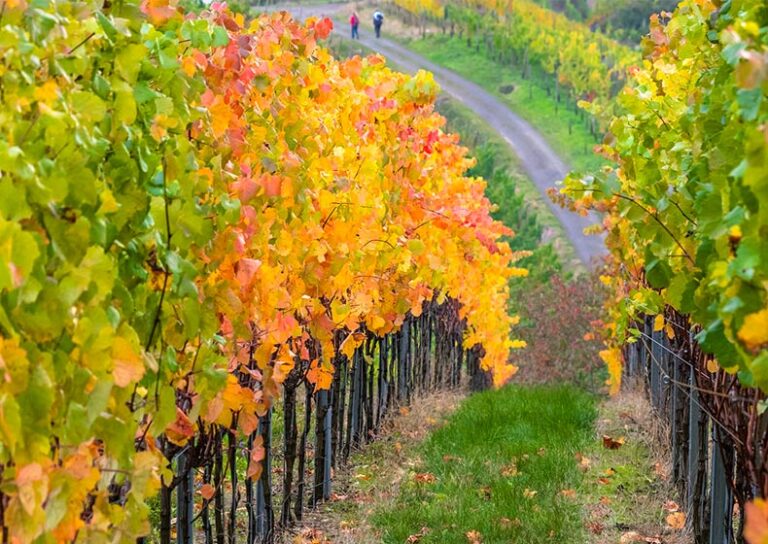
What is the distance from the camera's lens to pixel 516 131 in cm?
4216

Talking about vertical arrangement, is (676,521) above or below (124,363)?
below

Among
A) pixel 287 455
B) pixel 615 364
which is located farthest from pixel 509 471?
pixel 615 364

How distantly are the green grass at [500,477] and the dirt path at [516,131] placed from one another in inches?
773

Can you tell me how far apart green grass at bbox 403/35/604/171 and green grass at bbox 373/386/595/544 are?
89.2 feet

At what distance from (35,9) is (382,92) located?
19.4 feet

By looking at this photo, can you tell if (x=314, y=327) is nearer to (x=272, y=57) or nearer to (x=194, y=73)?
(x=272, y=57)

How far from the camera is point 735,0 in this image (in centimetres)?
333

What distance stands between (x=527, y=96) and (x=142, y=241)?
4502cm

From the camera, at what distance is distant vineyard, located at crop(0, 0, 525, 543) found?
2154 mm

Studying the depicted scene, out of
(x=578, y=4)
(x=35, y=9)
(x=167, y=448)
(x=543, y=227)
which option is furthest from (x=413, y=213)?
(x=578, y=4)

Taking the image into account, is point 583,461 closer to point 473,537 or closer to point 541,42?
point 473,537

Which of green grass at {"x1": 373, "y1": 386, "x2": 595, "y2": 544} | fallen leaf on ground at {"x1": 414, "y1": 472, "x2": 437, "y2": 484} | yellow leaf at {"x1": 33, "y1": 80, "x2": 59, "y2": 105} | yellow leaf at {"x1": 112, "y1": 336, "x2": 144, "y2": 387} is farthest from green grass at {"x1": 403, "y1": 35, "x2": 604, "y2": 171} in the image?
yellow leaf at {"x1": 33, "y1": 80, "x2": 59, "y2": 105}

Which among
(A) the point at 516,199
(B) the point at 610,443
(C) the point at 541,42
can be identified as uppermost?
(C) the point at 541,42

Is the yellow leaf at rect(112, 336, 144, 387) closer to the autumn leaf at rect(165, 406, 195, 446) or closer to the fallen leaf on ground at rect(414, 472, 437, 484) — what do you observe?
the autumn leaf at rect(165, 406, 195, 446)
